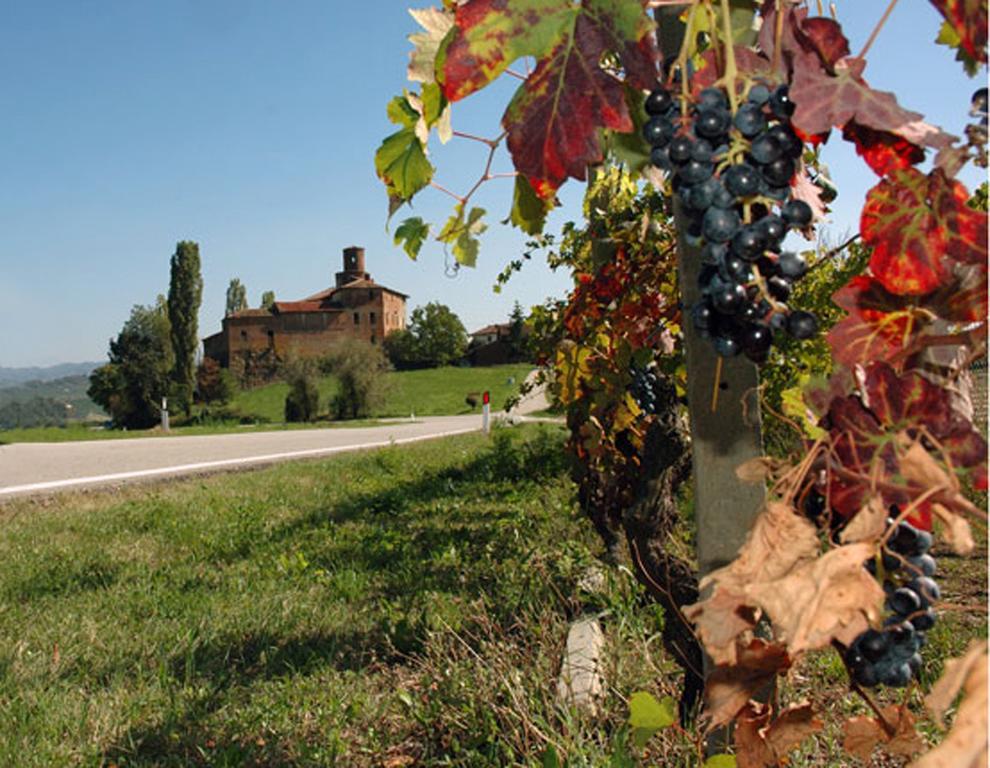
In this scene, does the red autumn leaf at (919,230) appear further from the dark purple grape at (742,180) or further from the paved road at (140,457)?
the paved road at (140,457)

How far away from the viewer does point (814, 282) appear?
514cm

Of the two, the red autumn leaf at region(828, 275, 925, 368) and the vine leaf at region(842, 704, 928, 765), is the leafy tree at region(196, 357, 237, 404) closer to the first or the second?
the vine leaf at region(842, 704, 928, 765)

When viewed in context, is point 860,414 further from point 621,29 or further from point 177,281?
point 177,281

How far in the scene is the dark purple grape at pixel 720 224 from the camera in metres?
0.73

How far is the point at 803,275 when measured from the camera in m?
0.74

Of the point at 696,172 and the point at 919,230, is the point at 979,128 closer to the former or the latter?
the point at 919,230

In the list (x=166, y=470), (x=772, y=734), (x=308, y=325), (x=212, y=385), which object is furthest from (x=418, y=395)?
(x=772, y=734)

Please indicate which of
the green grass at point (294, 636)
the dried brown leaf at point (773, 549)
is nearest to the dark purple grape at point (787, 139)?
the dried brown leaf at point (773, 549)

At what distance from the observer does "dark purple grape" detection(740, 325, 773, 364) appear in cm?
77

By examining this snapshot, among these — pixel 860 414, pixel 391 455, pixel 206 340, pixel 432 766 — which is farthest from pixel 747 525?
pixel 206 340

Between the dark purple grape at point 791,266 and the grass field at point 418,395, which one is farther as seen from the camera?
the grass field at point 418,395

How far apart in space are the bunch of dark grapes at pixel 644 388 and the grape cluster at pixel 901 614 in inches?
123

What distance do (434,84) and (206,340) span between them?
84.8 metres

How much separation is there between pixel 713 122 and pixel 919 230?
0.71 ft
